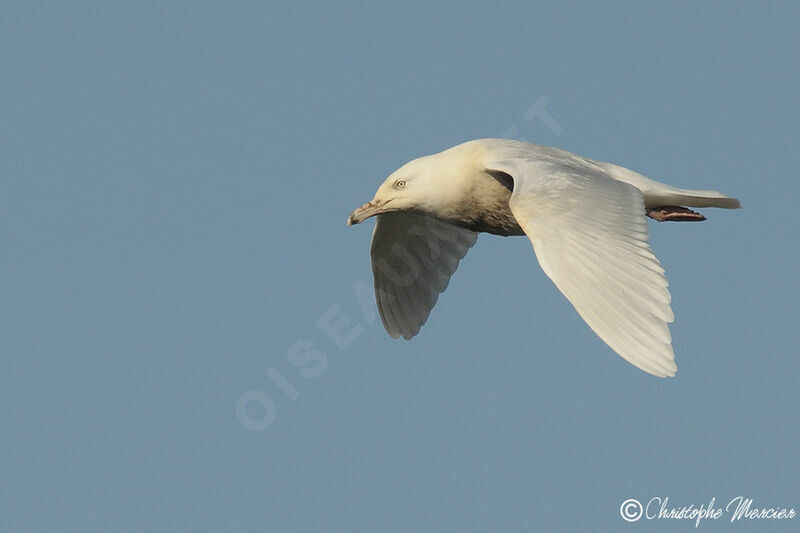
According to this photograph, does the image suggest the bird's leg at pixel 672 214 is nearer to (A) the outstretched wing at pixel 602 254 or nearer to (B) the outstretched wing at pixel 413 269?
(A) the outstretched wing at pixel 602 254

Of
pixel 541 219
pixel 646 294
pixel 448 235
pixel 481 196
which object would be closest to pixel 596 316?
pixel 646 294

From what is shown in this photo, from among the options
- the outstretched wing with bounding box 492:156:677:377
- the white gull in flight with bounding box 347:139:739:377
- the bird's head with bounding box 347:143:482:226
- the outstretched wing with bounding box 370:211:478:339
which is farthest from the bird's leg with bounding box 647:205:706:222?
the outstretched wing with bounding box 370:211:478:339

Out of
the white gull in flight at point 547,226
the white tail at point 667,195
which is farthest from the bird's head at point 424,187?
the white tail at point 667,195

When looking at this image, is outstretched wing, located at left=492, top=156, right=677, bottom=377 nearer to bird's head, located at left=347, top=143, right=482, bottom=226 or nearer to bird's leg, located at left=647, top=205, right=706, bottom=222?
bird's head, located at left=347, top=143, right=482, bottom=226

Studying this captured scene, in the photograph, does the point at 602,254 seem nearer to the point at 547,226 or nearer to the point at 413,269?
the point at 547,226

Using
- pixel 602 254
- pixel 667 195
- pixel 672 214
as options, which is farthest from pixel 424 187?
pixel 602 254

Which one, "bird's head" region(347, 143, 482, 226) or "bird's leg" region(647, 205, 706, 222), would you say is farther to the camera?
"bird's leg" region(647, 205, 706, 222)
